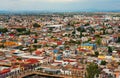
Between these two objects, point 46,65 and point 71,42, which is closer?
point 46,65

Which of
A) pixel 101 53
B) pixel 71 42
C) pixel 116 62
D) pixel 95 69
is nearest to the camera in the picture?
pixel 95 69

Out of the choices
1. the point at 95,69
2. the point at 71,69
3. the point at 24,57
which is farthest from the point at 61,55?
the point at 95,69

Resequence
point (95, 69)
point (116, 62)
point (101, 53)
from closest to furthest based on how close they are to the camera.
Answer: point (95, 69)
point (116, 62)
point (101, 53)

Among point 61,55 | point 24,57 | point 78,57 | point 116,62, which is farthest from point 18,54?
point 116,62

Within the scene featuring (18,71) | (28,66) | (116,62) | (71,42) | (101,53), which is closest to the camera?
(18,71)

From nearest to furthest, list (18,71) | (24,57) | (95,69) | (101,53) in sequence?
(95,69), (18,71), (24,57), (101,53)

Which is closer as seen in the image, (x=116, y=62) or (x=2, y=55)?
(x=116, y=62)

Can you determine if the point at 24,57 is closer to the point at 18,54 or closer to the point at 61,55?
the point at 18,54

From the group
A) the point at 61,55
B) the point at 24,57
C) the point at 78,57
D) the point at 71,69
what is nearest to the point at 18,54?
the point at 24,57

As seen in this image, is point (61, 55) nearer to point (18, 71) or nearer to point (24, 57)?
point (24, 57)
